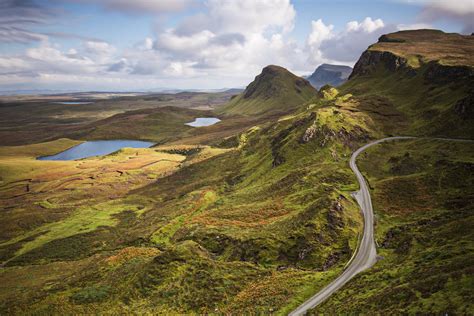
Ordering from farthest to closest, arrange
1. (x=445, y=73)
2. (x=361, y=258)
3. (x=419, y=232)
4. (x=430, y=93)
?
1. (x=445, y=73)
2. (x=430, y=93)
3. (x=419, y=232)
4. (x=361, y=258)

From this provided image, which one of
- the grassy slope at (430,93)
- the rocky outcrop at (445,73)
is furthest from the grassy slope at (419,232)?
the rocky outcrop at (445,73)

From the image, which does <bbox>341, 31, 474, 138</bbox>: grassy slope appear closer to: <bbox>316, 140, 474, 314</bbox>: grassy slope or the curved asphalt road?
<bbox>316, 140, 474, 314</bbox>: grassy slope

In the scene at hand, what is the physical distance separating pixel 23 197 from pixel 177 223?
4050 inches

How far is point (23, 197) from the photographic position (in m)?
157

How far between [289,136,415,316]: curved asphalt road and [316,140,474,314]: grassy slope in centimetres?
163

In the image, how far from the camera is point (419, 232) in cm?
6450

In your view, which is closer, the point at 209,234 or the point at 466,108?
the point at 209,234

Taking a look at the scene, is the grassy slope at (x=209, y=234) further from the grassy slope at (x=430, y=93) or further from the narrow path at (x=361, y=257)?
the grassy slope at (x=430, y=93)

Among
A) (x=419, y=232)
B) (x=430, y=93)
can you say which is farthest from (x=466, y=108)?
(x=419, y=232)

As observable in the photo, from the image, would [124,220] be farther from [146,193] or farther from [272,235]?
[272,235]

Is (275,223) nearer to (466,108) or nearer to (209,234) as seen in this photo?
(209,234)

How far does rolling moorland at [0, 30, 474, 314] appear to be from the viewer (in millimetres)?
52137

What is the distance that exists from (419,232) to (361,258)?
14388mm

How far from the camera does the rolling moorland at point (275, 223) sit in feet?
171
